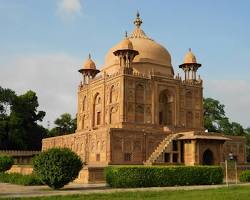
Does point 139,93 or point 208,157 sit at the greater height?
point 139,93

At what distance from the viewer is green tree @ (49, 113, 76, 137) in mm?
66438

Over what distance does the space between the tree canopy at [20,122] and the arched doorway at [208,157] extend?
27.7m

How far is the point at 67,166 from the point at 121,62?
19837 mm

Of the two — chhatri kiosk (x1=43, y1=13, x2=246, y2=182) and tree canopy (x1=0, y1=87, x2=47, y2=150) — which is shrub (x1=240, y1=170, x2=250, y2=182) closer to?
chhatri kiosk (x1=43, y1=13, x2=246, y2=182)

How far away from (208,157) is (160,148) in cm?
440

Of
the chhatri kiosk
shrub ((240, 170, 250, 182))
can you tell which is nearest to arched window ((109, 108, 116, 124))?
the chhatri kiosk

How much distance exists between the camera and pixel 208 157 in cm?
3612

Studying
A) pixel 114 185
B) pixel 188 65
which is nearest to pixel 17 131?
pixel 188 65

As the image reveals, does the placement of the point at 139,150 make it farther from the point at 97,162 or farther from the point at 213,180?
Answer: the point at 213,180

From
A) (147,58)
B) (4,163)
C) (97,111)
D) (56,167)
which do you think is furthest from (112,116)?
(56,167)

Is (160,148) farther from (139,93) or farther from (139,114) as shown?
(139,93)

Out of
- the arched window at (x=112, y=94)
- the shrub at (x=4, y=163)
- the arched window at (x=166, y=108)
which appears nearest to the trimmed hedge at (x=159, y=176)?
the shrub at (x=4, y=163)

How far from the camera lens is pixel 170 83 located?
139 ft

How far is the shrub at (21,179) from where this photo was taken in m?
25.6
